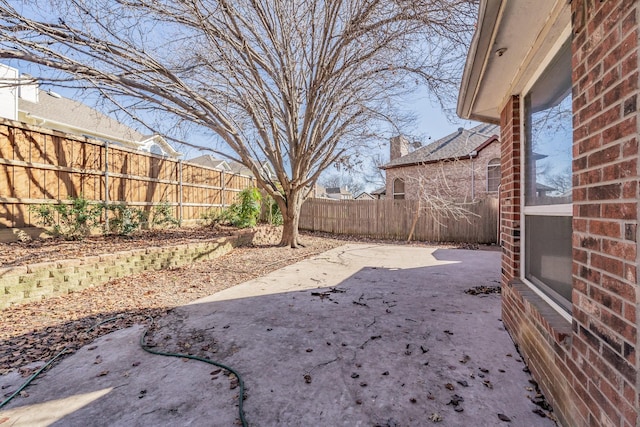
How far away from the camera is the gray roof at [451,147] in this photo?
44.0 feet

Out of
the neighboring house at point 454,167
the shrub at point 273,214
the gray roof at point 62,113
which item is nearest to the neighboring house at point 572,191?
the neighboring house at point 454,167

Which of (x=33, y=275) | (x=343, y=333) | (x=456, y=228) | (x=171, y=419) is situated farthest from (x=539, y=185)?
(x=456, y=228)

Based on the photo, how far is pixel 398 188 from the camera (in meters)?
15.8

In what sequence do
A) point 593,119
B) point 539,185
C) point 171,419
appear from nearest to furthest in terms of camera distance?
→ point 593,119
point 171,419
point 539,185

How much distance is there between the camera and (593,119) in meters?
1.33

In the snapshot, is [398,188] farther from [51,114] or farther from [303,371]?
[51,114]

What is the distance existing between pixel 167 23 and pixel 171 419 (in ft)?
21.5

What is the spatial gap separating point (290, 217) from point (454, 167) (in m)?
9.08

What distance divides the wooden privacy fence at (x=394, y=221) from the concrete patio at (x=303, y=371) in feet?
24.4

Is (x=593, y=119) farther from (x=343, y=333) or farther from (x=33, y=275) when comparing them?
(x=33, y=275)

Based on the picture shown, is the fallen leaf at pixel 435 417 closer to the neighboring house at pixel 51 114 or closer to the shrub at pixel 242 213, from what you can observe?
the shrub at pixel 242 213

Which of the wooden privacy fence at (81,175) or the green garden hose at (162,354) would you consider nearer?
the green garden hose at (162,354)

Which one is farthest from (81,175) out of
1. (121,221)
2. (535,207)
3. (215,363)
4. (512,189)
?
(535,207)

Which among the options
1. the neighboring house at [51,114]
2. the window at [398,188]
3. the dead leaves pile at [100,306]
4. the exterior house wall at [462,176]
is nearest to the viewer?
the dead leaves pile at [100,306]
